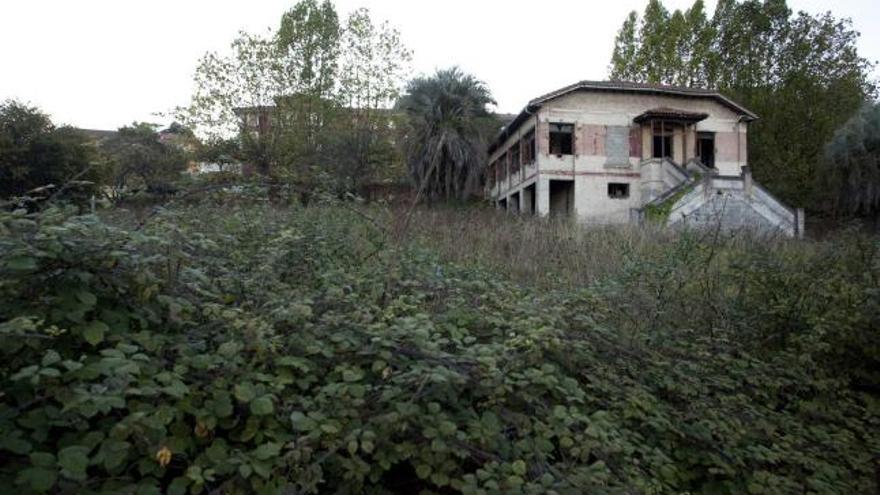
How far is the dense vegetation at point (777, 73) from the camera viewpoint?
2544 centimetres

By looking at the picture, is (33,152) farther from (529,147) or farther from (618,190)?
(618,190)

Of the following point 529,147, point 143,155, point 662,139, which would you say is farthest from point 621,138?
point 143,155

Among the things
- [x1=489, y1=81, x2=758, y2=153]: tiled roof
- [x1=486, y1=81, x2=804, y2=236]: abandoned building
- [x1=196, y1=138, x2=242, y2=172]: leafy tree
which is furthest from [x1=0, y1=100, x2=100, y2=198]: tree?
[x1=489, y1=81, x2=758, y2=153]: tiled roof

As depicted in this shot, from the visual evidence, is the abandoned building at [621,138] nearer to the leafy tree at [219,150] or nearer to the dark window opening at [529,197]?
the dark window opening at [529,197]

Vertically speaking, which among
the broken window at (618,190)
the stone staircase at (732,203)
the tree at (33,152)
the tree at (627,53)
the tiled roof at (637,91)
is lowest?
the stone staircase at (732,203)

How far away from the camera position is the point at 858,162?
74.4 ft

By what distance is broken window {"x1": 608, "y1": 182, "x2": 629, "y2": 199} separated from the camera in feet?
80.7

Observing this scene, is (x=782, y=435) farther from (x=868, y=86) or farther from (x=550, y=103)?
(x=868, y=86)

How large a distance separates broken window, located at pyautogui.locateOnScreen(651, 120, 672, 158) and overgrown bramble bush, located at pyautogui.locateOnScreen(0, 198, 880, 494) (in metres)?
22.2

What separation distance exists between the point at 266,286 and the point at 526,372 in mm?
1579

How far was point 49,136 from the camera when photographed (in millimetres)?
20078

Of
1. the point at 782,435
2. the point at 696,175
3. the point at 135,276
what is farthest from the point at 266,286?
the point at 696,175

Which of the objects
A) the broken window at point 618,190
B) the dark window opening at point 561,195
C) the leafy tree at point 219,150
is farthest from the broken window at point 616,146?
the leafy tree at point 219,150

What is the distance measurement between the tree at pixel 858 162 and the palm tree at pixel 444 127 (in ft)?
49.6
